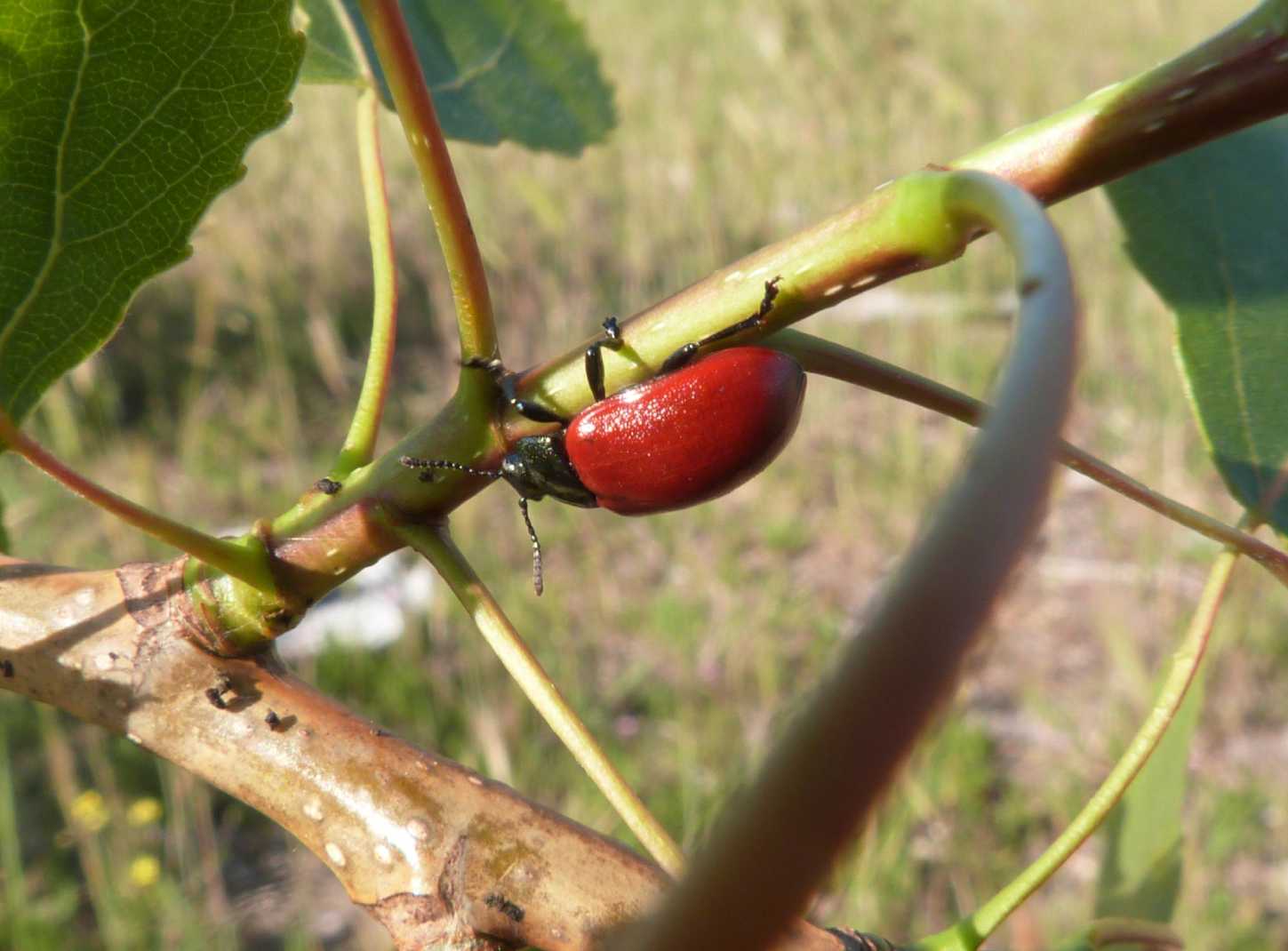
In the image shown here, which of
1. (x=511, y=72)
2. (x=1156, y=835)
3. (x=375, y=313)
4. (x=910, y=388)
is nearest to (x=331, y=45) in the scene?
(x=511, y=72)

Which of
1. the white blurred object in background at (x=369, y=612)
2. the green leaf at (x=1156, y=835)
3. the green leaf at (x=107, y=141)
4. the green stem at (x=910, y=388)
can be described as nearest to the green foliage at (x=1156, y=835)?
the green leaf at (x=1156, y=835)

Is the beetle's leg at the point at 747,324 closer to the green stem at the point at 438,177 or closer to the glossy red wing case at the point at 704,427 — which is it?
the green stem at the point at 438,177

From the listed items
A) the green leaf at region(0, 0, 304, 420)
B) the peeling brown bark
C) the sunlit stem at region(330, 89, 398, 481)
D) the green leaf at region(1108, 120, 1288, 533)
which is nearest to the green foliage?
the green leaf at region(1108, 120, 1288, 533)

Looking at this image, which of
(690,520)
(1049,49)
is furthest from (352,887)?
(1049,49)

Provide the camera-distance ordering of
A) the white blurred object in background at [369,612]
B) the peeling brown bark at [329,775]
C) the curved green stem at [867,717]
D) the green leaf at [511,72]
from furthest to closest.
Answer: the white blurred object in background at [369,612]
the green leaf at [511,72]
the peeling brown bark at [329,775]
the curved green stem at [867,717]

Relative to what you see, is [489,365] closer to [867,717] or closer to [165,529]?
[165,529]

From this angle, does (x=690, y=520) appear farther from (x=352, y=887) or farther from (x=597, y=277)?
(x=352, y=887)
